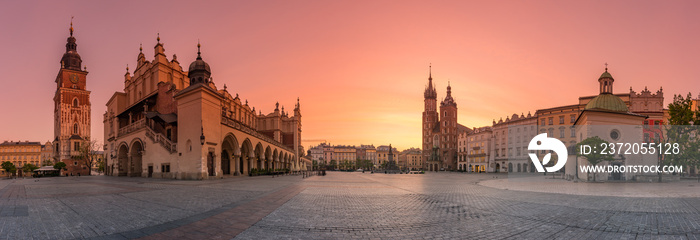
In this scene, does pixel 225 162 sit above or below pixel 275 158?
above

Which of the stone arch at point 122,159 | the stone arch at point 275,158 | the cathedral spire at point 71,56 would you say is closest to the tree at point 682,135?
the stone arch at point 275,158

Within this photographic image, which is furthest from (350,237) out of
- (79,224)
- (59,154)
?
(59,154)

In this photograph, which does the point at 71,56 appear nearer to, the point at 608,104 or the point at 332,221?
the point at 332,221

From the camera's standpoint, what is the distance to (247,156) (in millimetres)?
42000

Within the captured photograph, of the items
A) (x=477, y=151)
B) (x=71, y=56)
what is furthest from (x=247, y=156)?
(x=71, y=56)

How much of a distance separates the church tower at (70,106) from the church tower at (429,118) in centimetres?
10540

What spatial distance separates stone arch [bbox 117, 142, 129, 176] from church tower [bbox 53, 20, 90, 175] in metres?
55.7

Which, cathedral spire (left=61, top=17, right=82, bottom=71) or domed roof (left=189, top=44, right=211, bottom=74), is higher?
cathedral spire (left=61, top=17, right=82, bottom=71)

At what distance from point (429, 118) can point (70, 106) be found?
114m

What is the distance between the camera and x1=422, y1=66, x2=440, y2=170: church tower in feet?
408

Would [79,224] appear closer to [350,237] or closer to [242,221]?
[242,221]

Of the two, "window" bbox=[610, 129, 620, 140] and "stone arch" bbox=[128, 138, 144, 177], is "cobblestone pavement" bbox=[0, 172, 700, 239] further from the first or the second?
"stone arch" bbox=[128, 138, 144, 177]

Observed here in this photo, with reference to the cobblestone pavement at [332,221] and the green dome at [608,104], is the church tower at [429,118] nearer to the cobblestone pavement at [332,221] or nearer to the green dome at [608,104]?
the green dome at [608,104]

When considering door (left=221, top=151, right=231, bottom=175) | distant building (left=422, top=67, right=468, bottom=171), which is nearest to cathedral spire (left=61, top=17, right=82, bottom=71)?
door (left=221, top=151, right=231, bottom=175)
